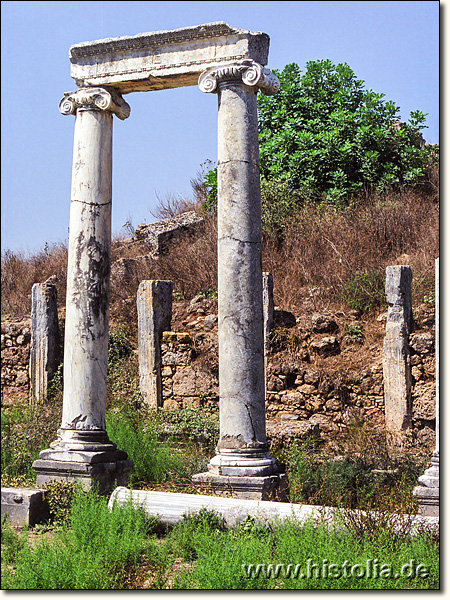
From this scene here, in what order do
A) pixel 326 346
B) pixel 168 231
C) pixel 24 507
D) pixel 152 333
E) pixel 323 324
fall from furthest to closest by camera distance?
pixel 168 231
pixel 152 333
pixel 323 324
pixel 326 346
pixel 24 507

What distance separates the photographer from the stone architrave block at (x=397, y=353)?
38.1ft

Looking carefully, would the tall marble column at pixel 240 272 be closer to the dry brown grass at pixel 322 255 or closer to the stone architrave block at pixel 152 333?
the stone architrave block at pixel 152 333

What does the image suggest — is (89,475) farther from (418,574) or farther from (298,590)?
(418,574)

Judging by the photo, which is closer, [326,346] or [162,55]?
[162,55]

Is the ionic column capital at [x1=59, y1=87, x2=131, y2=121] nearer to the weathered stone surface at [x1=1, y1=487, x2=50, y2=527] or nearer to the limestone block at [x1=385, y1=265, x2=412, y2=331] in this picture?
the weathered stone surface at [x1=1, y1=487, x2=50, y2=527]

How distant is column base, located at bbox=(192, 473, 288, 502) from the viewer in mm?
7176

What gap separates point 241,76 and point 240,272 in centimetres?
220

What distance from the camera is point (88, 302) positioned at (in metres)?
8.12

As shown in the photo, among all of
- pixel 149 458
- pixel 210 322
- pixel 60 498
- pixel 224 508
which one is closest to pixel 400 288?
pixel 210 322

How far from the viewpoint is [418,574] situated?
526 cm

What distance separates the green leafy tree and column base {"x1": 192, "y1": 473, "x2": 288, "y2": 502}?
1147 centimetres

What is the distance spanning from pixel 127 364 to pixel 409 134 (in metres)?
10.8

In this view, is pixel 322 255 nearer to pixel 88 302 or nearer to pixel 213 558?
pixel 88 302

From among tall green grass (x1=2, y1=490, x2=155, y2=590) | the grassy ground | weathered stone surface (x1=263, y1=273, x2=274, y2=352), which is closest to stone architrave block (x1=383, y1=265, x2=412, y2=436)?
weathered stone surface (x1=263, y1=273, x2=274, y2=352)
